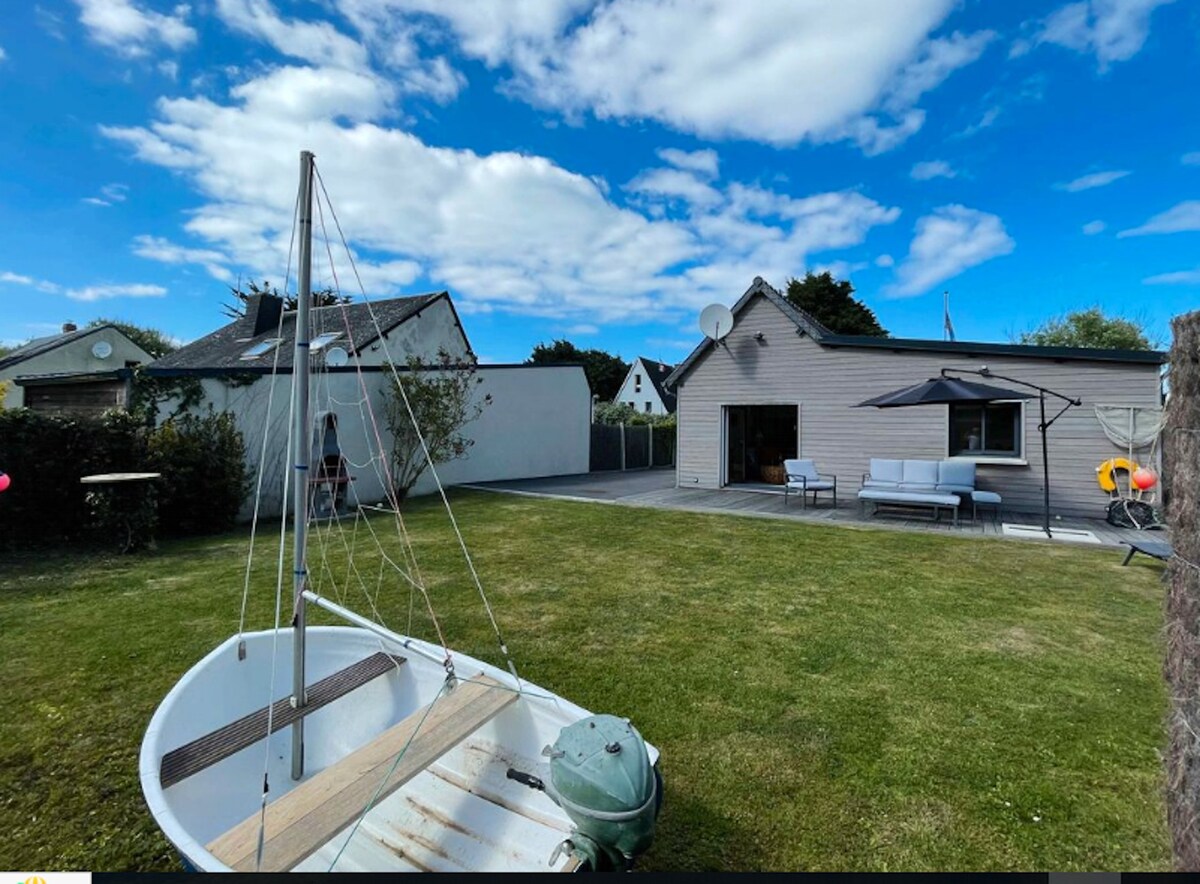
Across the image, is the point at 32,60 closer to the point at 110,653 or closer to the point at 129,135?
the point at 129,135

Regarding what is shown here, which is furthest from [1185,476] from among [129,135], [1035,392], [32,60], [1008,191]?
[1008,191]

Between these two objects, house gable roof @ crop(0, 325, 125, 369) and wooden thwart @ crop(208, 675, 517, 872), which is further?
house gable roof @ crop(0, 325, 125, 369)

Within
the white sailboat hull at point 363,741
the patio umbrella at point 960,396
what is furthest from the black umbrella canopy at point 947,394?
the white sailboat hull at point 363,741

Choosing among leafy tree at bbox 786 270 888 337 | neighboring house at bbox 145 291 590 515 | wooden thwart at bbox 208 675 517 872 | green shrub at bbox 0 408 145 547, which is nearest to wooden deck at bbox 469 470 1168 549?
neighboring house at bbox 145 291 590 515

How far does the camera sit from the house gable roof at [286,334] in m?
14.9

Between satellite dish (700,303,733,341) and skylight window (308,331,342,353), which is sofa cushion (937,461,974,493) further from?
skylight window (308,331,342,353)

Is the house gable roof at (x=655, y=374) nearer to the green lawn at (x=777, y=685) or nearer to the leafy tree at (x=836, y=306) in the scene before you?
the leafy tree at (x=836, y=306)

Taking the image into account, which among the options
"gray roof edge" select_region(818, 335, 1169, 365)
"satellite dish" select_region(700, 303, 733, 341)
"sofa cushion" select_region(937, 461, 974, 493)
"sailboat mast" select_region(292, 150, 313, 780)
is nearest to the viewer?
"sailboat mast" select_region(292, 150, 313, 780)

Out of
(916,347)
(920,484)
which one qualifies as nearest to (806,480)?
(920,484)

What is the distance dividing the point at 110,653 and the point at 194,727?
7.84 feet

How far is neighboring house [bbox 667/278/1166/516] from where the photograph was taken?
9898mm

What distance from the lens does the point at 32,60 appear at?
421 centimetres

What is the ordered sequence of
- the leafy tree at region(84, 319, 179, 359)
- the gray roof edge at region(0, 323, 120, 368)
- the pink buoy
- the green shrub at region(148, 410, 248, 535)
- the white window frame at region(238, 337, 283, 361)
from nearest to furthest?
1. the pink buoy
2. the green shrub at region(148, 410, 248, 535)
3. the white window frame at region(238, 337, 283, 361)
4. the gray roof edge at region(0, 323, 120, 368)
5. the leafy tree at region(84, 319, 179, 359)

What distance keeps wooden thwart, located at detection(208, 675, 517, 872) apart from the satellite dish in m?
12.0
